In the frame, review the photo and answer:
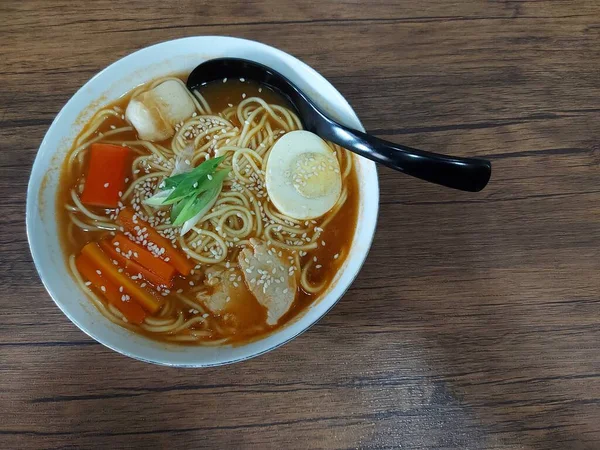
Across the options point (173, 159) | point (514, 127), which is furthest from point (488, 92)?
point (173, 159)

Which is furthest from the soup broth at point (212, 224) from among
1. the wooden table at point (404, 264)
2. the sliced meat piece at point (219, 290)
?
the wooden table at point (404, 264)

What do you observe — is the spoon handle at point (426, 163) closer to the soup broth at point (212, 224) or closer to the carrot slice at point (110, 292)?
the soup broth at point (212, 224)

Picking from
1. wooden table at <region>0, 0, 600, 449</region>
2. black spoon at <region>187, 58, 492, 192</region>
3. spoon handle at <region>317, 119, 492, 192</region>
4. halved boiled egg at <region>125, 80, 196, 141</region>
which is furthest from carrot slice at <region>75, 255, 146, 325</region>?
spoon handle at <region>317, 119, 492, 192</region>

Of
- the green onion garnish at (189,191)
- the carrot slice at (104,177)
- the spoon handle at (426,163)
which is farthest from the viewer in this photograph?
the carrot slice at (104,177)

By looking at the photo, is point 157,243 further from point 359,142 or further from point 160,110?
Result: point 359,142

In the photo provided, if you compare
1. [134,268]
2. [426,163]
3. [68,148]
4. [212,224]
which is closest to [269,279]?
[212,224]
